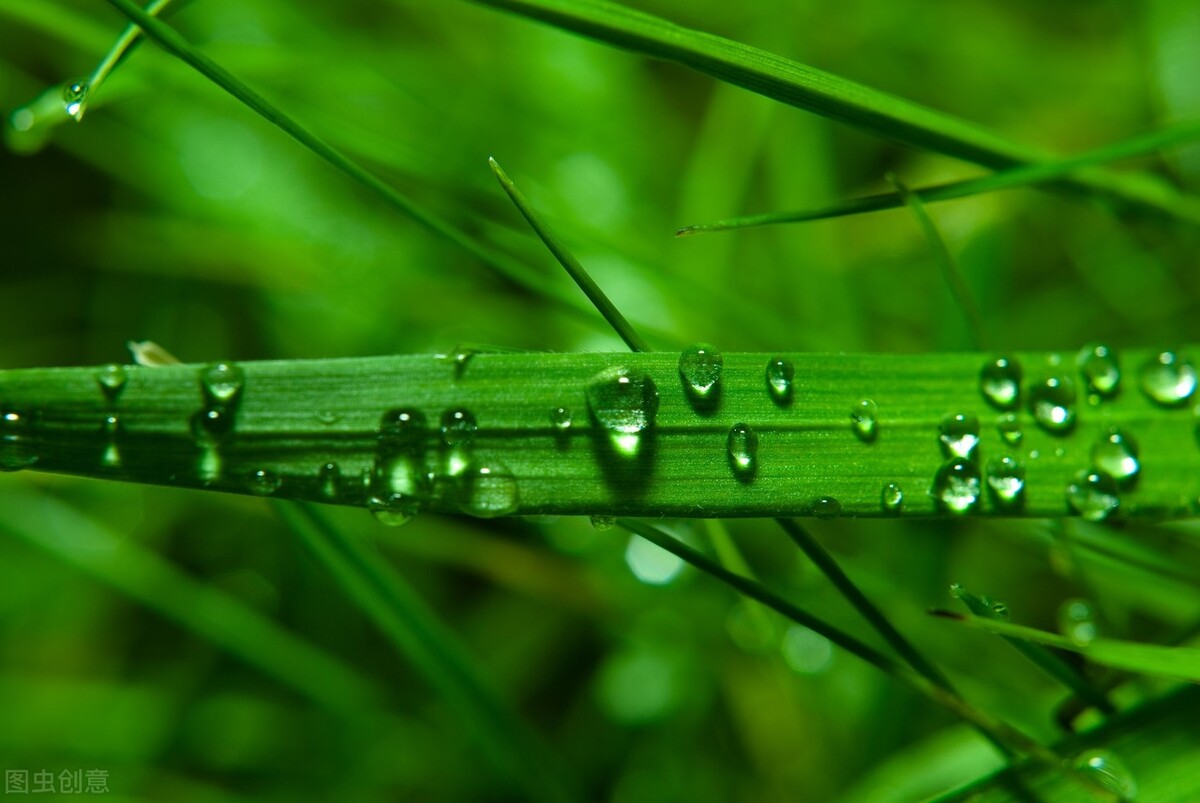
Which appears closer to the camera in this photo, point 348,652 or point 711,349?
point 711,349

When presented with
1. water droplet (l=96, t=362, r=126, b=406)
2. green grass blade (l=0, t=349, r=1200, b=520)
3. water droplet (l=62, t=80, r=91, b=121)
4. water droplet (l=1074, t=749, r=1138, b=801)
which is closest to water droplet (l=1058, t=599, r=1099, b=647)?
water droplet (l=1074, t=749, r=1138, b=801)

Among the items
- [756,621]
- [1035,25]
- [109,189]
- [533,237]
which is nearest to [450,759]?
[756,621]

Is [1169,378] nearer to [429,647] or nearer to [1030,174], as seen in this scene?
[1030,174]

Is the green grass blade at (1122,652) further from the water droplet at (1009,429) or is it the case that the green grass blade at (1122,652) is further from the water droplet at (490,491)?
the water droplet at (490,491)

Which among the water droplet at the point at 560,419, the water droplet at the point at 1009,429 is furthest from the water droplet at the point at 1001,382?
the water droplet at the point at 560,419

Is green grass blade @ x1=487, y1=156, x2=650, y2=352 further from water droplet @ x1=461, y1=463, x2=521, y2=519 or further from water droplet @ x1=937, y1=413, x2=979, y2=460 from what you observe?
water droplet @ x1=937, y1=413, x2=979, y2=460

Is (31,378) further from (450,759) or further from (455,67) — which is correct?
(455,67)
